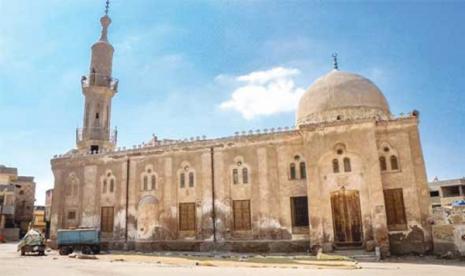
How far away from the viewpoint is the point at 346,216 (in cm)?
2388

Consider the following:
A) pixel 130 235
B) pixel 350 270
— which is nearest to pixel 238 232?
pixel 130 235

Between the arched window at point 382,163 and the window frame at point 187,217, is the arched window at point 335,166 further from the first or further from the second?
the window frame at point 187,217

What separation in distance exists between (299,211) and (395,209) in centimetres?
565

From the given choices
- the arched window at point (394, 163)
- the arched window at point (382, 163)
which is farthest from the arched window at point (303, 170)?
the arched window at point (394, 163)

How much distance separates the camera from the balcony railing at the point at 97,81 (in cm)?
3484

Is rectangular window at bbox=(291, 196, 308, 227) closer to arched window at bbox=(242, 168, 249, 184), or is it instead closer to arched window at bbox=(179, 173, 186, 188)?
arched window at bbox=(242, 168, 249, 184)

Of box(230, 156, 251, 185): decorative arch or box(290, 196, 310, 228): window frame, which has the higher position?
box(230, 156, 251, 185): decorative arch

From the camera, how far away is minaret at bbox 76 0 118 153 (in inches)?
1351

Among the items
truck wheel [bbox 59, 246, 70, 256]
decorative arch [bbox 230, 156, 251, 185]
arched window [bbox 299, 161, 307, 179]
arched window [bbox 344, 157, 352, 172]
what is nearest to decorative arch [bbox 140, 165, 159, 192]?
decorative arch [bbox 230, 156, 251, 185]

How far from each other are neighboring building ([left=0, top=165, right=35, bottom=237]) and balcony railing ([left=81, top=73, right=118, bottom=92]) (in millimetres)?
23911

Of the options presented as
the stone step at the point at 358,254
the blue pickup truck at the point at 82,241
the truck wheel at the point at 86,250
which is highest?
the blue pickup truck at the point at 82,241

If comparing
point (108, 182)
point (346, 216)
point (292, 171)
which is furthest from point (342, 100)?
point (108, 182)

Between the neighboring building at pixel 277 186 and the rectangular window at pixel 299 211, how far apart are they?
6cm

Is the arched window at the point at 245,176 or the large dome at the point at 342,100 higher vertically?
the large dome at the point at 342,100
